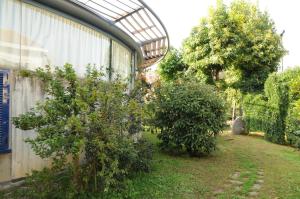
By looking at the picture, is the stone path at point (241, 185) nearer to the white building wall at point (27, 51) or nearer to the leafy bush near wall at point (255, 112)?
the white building wall at point (27, 51)

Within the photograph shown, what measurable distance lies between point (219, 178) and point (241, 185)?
0.63 metres

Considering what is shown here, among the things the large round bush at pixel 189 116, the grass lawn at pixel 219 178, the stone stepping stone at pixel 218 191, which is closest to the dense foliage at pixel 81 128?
the grass lawn at pixel 219 178

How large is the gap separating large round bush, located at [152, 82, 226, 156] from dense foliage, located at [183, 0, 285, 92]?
9984 millimetres

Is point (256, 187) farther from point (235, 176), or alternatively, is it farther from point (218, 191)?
point (218, 191)

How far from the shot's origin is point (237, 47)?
709 inches

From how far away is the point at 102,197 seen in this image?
4.99m

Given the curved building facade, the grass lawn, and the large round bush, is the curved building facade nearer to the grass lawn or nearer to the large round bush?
the large round bush

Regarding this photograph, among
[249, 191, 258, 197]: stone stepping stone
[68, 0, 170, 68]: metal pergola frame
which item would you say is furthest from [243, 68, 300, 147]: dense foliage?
[249, 191, 258, 197]: stone stepping stone

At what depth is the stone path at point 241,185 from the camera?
19.4ft

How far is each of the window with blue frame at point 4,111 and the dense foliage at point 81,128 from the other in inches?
28.4

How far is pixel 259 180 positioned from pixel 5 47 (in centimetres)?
625

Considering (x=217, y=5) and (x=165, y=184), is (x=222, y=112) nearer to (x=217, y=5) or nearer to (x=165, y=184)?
(x=165, y=184)

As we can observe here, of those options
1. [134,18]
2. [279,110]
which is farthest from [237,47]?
[134,18]

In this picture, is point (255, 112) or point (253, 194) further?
point (255, 112)
